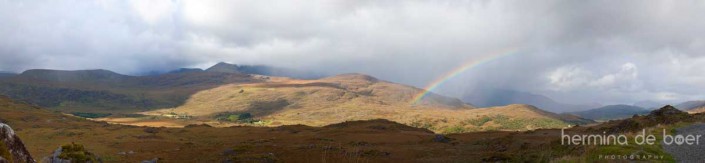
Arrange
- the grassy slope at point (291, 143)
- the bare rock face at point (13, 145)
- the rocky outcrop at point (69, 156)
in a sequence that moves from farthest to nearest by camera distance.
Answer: the grassy slope at point (291, 143) < the rocky outcrop at point (69, 156) < the bare rock face at point (13, 145)

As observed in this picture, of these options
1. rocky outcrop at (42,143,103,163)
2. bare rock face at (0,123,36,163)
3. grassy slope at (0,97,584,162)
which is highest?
bare rock face at (0,123,36,163)

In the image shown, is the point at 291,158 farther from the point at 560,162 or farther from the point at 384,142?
the point at 560,162

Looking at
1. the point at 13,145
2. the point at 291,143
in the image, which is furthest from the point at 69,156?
the point at 291,143

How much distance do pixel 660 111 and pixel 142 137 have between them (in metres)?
67.6

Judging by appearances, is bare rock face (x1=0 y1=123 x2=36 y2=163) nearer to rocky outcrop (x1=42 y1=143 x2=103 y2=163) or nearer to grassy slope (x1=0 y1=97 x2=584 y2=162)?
grassy slope (x1=0 y1=97 x2=584 y2=162)

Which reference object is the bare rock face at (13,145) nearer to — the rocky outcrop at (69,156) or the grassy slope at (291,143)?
the grassy slope at (291,143)

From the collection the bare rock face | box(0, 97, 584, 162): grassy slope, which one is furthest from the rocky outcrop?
box(0, 97, 584, 162): grassy slope

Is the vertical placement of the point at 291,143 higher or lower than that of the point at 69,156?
lower

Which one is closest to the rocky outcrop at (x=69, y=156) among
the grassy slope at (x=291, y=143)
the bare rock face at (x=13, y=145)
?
the bare rock face at (x=13, y=145)

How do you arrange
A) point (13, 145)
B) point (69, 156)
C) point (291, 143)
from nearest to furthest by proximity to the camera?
point (13, 145), point (69, 156), point (291, 143)

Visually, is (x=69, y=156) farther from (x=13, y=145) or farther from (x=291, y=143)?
(x=291, y=143)

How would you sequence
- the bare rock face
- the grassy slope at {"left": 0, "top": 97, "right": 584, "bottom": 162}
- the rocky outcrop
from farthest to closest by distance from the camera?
the grassy slope at {"left": 0, "top": 97, "right": 584, "bottom": 162} < the rocky outcrop < the bare rock face

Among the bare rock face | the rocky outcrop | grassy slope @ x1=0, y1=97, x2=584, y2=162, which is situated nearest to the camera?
the bare rock face

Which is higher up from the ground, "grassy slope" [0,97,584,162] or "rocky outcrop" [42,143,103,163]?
"rocky outcrop" [42,143,103,163]
